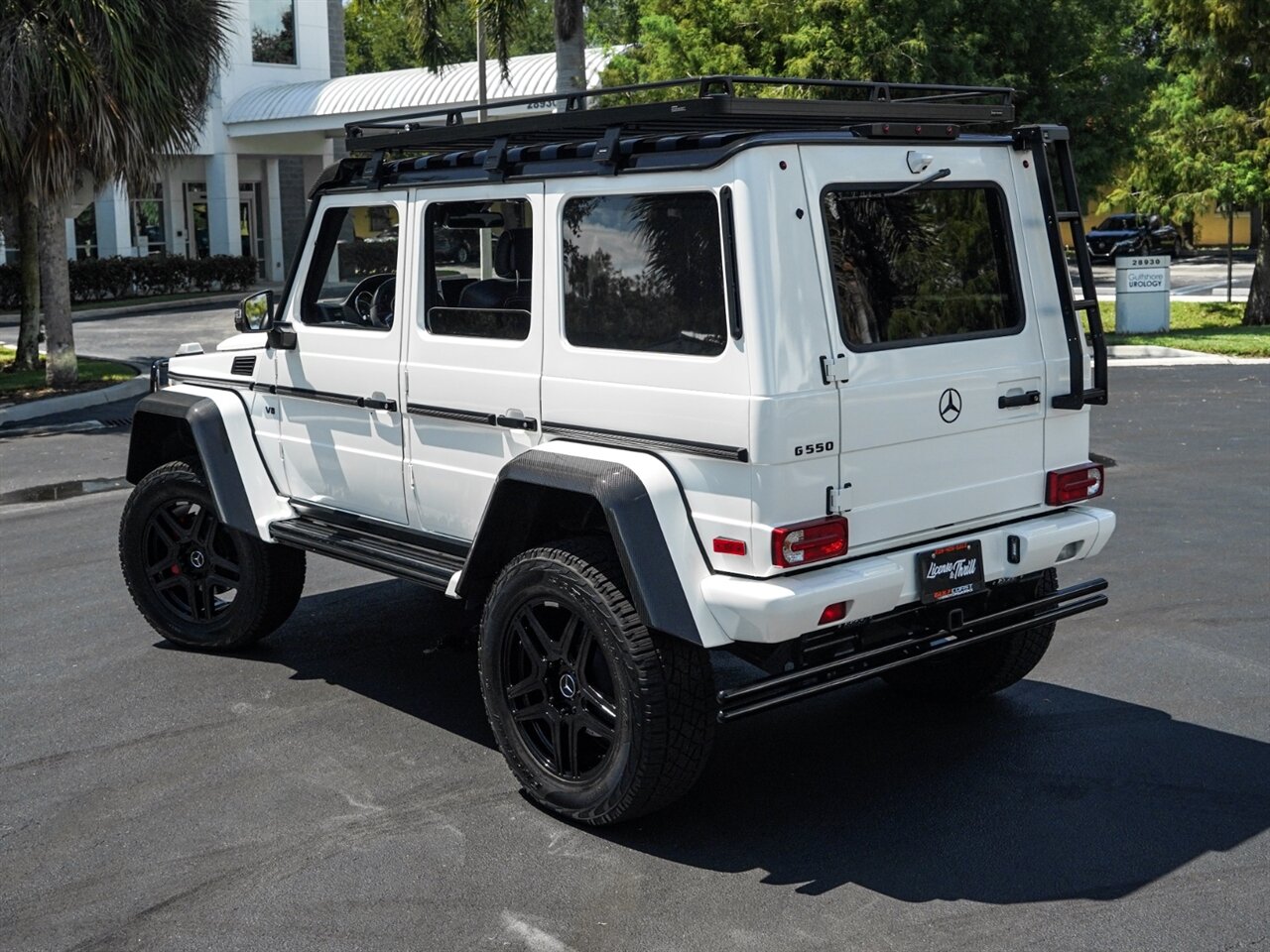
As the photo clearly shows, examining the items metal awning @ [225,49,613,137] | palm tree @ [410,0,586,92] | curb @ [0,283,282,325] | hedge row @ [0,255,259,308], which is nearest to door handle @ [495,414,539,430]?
palm tree @ [410,0,586,92]

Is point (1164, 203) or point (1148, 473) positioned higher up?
point (1164, 203)

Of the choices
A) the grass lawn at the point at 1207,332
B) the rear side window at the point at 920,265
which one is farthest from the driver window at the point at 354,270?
the grass lawn at the point at 1207,332

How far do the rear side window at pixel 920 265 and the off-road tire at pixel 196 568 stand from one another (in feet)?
10.6

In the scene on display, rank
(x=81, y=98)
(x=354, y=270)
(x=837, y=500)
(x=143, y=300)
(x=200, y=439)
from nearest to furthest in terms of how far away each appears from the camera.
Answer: (x=837, y=500) → (x=354, y=270) → (x=200, y=439) → (x=81, y=98) → (x=143, y=300)

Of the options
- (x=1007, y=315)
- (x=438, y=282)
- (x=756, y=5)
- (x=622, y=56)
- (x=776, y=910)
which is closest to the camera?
(x=776, y=910)

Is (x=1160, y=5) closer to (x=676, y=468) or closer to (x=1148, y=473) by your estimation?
(x=1148, y=473)

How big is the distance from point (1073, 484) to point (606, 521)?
1840 millimetres

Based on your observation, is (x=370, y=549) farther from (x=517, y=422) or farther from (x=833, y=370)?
(x=833, y=370)

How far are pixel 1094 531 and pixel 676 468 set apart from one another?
5.66 ft

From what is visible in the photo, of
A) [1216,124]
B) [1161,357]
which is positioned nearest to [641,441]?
[1161,357]

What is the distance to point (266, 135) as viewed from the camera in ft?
126

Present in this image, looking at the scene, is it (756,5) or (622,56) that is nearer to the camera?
(756,5)

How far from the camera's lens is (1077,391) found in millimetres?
5547

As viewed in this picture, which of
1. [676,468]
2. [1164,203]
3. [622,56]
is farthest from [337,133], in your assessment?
[676,468]
